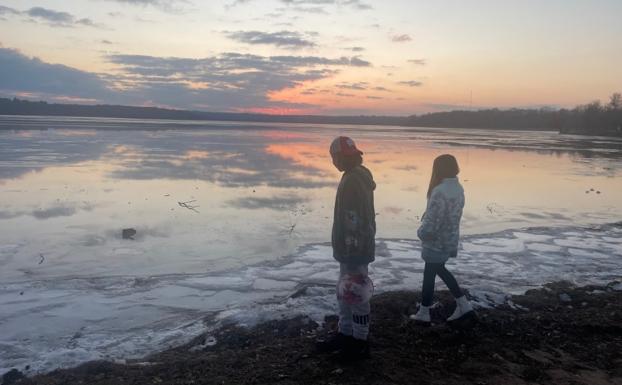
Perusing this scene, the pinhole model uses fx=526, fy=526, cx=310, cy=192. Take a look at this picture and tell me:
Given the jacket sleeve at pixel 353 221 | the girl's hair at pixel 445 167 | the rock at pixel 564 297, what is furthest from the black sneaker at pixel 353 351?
the rock at pixel 564 297

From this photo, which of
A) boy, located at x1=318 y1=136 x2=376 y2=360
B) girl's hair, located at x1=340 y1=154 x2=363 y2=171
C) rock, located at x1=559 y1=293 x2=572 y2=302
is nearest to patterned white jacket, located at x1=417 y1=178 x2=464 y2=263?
boy, located at x1=318 y1=136 x2=376 y2=360

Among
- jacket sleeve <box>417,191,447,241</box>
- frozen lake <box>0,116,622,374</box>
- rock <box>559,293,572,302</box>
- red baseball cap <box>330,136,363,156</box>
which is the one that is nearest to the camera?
red baseball cap <box>330,136,363,156</box>

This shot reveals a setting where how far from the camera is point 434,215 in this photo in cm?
543

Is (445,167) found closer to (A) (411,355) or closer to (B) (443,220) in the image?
(B) (443,220)

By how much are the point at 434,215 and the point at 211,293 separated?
345 centimetres

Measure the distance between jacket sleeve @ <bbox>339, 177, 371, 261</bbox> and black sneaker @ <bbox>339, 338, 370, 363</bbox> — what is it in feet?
2.53

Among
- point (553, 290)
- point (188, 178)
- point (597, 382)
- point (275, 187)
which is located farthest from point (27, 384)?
point (188, 178)

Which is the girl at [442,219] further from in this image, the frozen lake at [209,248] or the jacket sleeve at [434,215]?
the frozen lake at [209,248]

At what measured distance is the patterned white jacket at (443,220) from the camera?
541 centimetres

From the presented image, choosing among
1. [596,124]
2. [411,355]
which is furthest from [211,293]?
[596,124]

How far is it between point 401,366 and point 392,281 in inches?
132

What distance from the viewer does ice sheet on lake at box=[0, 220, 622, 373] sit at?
5688 millimetres

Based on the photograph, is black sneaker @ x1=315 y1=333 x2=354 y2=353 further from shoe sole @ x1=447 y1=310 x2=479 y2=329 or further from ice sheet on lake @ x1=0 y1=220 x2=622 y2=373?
shoe sole @ x1=447 y1=310 x2=479 y2=329

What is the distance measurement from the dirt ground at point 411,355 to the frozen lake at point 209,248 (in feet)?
1.66
